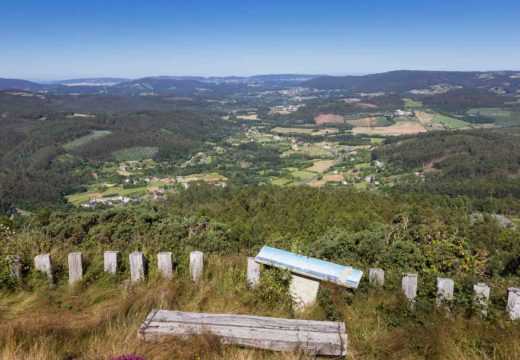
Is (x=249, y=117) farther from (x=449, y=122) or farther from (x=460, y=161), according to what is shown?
(x=460, y=161)

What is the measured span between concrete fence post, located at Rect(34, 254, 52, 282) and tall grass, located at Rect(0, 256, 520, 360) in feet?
0.70

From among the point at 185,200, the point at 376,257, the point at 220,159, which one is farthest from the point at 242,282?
the point at 220,159

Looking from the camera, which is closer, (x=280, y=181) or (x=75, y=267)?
(x=75, y=267)

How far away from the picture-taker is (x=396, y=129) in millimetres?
122125

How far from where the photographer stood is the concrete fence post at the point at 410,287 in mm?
4172

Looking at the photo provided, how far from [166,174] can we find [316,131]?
2510 inches

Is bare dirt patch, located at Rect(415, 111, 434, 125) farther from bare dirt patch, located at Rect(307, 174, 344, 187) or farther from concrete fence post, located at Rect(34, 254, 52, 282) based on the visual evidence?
concrete fence post, located at Rect(34, 254, 52, 282)

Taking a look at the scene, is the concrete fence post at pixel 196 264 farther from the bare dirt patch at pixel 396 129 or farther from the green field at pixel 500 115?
the green field at pixel 500 115

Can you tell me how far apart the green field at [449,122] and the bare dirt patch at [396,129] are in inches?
339

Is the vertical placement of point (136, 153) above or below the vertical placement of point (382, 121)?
below

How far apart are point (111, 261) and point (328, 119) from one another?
151729 millimetres

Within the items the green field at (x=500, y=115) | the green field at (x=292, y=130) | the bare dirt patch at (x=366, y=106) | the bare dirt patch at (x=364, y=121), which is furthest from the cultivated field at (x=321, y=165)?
the bare dirt patch at (x=366, y=106)

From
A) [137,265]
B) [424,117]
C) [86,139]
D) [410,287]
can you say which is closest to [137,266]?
[137,265]

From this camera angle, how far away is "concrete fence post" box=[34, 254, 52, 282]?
470 cm
